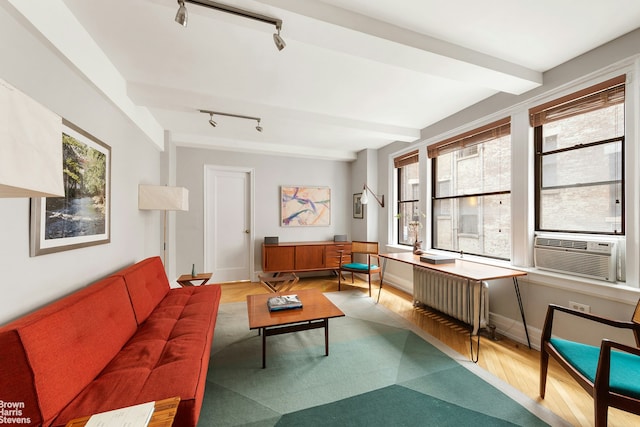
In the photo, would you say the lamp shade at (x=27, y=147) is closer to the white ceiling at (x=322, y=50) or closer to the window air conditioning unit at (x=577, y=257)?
the white ceiling at (x=322, y=50)

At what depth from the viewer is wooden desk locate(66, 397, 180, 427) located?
928 mm

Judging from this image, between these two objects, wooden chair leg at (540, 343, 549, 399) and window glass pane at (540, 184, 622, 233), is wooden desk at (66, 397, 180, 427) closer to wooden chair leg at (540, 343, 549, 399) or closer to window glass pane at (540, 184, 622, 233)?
wooden chair leg at (540, 343, 549, 399)

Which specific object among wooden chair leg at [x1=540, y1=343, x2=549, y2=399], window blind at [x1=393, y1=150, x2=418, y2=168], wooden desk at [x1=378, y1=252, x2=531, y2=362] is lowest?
wooden chair leg at [x1=540, y1=343, x2=549, y2=399]

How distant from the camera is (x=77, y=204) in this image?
188cm

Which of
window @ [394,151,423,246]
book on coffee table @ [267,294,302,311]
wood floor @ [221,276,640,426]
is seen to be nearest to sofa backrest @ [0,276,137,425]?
book on coffee table @ [267,294,302,311]

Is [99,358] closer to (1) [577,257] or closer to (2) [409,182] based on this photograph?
(1) [577,257]

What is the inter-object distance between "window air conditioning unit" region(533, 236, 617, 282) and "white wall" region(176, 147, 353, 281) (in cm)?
363

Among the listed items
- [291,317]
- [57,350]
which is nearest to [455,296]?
[291,317]

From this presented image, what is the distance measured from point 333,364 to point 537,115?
314cm

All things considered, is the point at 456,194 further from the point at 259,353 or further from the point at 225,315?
the point at 225,315

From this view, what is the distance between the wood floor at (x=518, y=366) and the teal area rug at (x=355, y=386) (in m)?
0.13

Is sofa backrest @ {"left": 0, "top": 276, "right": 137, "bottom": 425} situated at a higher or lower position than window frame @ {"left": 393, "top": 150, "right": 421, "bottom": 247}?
lower

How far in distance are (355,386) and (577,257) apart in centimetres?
224

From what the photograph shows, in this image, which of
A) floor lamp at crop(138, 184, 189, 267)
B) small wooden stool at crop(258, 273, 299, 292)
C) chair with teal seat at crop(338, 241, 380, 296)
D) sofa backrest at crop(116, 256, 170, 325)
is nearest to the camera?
sofa backrest at crop(116, 256, 170, 325)
